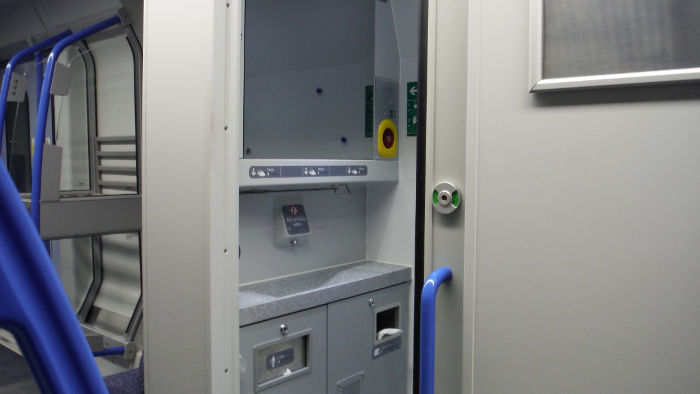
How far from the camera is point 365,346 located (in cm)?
305

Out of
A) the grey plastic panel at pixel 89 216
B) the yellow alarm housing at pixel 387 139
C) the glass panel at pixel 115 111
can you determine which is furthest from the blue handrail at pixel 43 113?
the yellow alarm housing at pixel 387 139

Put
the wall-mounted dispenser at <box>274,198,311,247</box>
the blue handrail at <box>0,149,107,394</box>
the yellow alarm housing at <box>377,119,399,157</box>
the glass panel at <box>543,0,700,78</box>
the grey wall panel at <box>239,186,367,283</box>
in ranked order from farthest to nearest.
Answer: the yellow alarm housing at <box>377,119,399,157</box> < the wall-mounted dispenser at <box>274,198,311,247</box> < the grey wall panel at <box>239,186,367,283</box> < the glass panel at <box>543,0,700,78</box> < the blue handrail at <box>0,149,107,394</box>

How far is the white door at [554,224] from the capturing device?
41.3 inches

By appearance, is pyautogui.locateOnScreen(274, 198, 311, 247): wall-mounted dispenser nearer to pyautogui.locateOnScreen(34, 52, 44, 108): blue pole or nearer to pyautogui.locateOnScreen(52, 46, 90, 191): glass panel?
pyautogui.locateOnScreen(52, 46, 90, 191): glass panel

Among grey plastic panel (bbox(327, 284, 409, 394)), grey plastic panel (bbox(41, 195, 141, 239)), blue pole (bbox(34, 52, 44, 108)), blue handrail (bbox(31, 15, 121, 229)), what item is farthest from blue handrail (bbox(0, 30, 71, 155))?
grey plastic panel (bbox(327, 284, 409, 394))

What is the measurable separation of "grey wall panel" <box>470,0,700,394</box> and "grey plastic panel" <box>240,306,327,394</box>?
1341mm

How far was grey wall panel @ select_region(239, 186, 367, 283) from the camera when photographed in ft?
9.24

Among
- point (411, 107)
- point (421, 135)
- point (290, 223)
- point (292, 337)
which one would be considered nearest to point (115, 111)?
point (290, 223)

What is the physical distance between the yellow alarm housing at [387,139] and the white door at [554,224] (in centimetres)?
188

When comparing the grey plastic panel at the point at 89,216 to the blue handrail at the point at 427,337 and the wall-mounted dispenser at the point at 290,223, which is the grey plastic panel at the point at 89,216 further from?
the blue handrail at the point at 427,337

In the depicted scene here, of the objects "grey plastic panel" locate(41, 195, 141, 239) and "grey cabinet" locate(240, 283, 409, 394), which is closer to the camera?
"grey cabinet" locate(240, 283, 409, 394)

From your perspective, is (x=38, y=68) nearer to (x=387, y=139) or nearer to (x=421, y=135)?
(x=387, y=139)

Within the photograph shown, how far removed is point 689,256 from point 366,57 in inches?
96.6

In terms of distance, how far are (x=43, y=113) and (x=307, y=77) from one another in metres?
1.53
